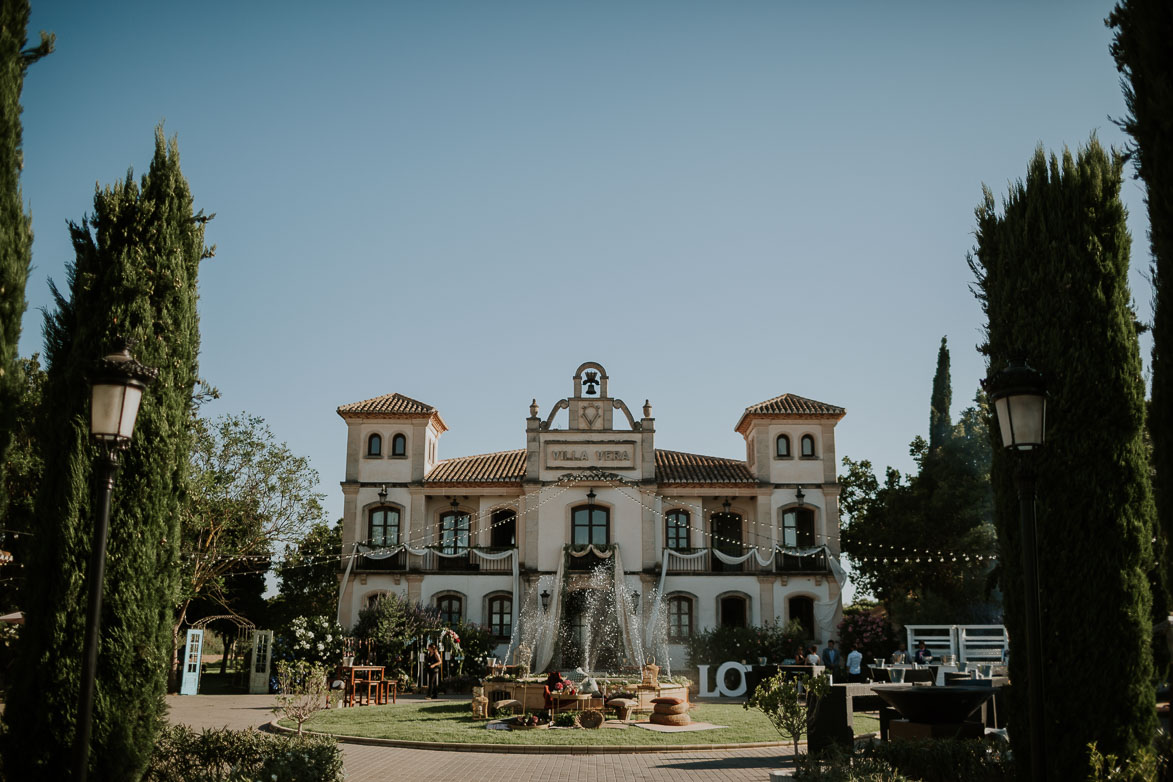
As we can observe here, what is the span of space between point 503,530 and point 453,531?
1718 millimetres

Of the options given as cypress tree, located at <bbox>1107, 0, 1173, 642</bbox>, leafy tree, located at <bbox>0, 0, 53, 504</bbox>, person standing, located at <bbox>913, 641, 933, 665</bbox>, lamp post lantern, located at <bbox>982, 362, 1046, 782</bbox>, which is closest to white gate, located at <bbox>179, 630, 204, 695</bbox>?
person standing, located at <bbox>913, 641, 933, 665</bbox>

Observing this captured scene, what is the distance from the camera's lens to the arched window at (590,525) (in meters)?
31.1

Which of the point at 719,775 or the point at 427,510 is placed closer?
the point at 719,775

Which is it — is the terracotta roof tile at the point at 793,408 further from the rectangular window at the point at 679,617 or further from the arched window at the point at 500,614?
the arched window at the point at 500,614

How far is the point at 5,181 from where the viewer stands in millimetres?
6762

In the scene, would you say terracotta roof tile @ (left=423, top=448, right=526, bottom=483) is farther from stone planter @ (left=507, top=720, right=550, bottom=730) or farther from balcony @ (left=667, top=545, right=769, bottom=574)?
stone planter @ (left=507, top=720, right=550, bottom=730)

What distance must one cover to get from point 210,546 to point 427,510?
7178 millimetres

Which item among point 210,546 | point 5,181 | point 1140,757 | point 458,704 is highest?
point 5,181

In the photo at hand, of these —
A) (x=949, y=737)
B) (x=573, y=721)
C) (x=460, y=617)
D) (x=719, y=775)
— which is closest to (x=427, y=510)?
(x=460, y=617)

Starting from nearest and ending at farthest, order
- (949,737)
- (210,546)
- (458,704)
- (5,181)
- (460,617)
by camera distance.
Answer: (5,181), (949,737), (458,704), (210,546), (460,617)

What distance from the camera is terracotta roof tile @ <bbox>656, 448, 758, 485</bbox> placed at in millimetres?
31672

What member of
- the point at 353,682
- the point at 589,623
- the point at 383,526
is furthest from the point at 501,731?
the point at 383,526

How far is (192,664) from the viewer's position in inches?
1061

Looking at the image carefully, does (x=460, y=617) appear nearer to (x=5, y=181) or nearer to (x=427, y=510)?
(x=427, y=510)
